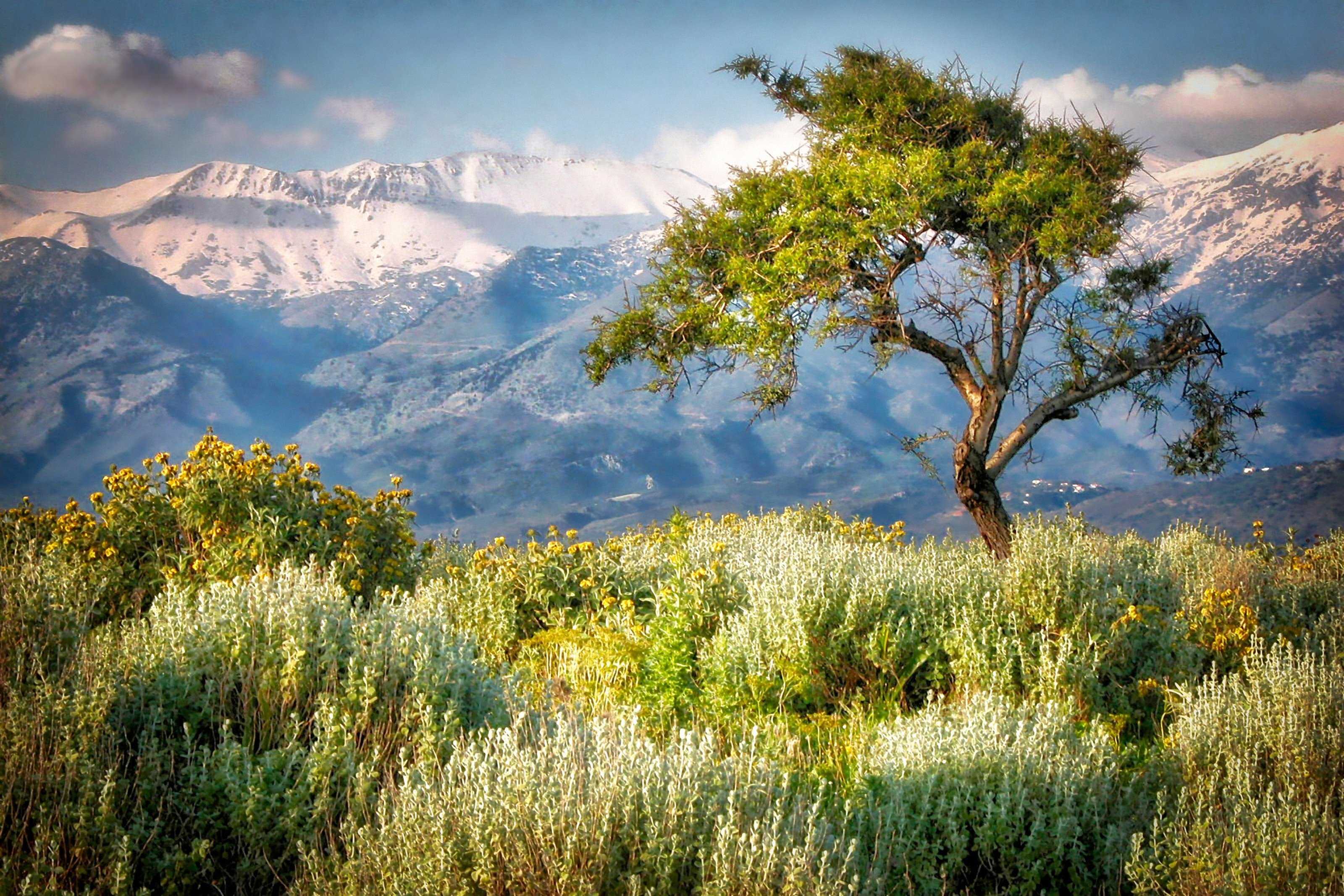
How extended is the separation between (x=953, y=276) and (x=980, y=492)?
2.58 m

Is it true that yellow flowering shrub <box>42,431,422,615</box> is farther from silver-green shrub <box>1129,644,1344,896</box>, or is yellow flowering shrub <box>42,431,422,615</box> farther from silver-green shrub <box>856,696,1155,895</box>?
silver-green shrub <box>1129,644,1344,896</box>

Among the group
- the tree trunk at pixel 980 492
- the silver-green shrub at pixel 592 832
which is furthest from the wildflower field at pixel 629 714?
the tree trunk at pixel 980 492

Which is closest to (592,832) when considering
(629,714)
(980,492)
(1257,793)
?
(629,714)

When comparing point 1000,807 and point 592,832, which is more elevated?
point 592,832

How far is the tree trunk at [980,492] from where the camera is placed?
1080 centimetres

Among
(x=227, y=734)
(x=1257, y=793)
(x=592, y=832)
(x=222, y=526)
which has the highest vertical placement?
(x=222, y=526)

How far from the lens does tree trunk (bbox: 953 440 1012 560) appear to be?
35.4 feet

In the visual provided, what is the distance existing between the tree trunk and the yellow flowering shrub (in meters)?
6.08

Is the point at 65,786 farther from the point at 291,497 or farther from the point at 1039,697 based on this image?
the point at 1039,697

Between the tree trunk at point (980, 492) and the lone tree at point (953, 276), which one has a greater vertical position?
the lone tree at point (953, 276)

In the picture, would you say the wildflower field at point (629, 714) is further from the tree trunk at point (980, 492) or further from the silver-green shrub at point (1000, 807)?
the tree trunk at point (980, 492)

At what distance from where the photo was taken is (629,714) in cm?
459

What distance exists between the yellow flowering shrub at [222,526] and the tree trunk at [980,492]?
608 centimetres

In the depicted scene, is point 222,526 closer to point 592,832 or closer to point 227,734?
point 227,734
